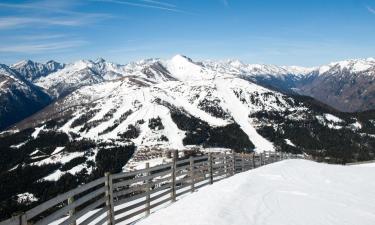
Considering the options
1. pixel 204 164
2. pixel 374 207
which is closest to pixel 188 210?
pixel 374 207

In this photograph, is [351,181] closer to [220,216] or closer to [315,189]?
[315,189]

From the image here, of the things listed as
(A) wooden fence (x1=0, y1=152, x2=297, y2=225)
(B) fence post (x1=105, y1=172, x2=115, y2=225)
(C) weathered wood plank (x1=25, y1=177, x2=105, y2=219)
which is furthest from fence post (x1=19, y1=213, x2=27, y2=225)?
(B) fence post (x1=105, y1=172, x2=115, y2=225)

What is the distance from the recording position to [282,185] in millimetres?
26766

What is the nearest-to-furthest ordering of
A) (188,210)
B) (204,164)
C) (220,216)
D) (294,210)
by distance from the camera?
(220,216), (188,210), (294,210), (204,164)

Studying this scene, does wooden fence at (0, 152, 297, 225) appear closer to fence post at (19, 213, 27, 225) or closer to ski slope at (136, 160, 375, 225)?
fence post at (19, 213, 27, 225)

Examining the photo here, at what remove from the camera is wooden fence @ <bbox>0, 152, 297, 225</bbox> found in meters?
12.6

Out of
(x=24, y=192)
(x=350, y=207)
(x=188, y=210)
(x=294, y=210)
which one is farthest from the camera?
(x=24, y=192)

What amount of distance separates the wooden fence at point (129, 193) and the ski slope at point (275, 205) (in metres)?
1.21

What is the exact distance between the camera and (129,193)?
64.9ft

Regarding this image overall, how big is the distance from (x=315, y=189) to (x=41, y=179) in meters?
178

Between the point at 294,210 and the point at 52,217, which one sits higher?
the point at 52,217

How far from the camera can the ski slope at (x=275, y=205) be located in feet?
53.7

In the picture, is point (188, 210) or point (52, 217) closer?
point (52, 217)

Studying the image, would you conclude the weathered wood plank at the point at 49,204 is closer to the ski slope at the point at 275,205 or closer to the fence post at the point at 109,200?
the fence post at the point at 109,200
